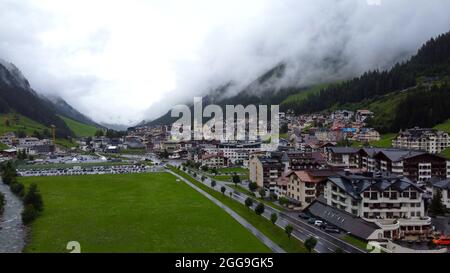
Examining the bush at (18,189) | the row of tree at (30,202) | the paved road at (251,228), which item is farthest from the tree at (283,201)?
the bush at (18,189)

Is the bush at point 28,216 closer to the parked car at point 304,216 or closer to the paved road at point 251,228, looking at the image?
the paved road at point 251,228

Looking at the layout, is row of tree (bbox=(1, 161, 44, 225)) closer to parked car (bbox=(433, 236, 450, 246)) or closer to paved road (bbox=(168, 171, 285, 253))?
paved road (bbox=(168, 171, 285, 253))

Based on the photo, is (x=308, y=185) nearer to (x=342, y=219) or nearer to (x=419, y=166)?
(x=342, y=219)

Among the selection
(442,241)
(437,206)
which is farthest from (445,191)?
(442,241)

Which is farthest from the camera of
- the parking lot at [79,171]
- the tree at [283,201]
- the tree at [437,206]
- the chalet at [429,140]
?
the chalet at [429,140]

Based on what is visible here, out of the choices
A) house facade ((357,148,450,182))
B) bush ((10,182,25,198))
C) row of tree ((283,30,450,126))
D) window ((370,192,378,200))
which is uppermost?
row of tree ((283,30,450,126))

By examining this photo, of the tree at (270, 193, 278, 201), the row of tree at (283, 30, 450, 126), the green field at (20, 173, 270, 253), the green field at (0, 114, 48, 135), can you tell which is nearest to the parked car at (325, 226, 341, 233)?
the green field at (20, 173, 270, 253)
